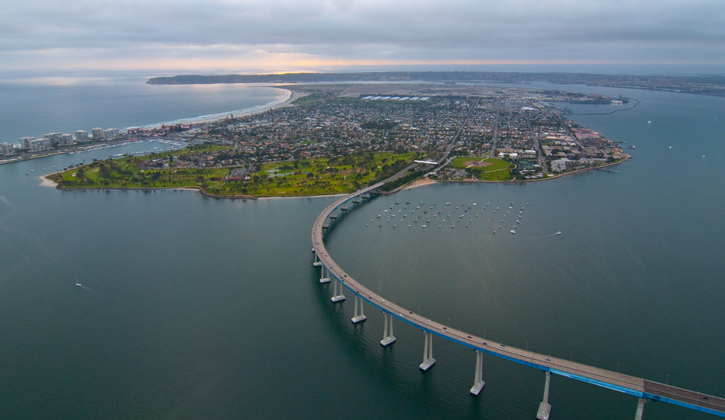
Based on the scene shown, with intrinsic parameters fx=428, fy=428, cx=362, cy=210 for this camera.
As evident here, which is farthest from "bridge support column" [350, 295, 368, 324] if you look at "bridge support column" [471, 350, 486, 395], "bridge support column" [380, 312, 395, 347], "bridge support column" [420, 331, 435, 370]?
"bridge support column" [471, 350, 486, 395]

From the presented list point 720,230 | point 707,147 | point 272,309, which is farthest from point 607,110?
point 272,309

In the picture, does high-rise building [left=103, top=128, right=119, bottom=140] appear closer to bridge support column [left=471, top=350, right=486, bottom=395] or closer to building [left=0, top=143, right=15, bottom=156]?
building [left=0, top=143, right=15, bottom=156]

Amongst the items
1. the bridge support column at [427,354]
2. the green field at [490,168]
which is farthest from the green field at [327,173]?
the bridge support column at [427,354]

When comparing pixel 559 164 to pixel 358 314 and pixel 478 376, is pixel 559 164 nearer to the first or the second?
pixel 358 314

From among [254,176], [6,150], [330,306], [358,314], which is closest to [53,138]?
[6,150]

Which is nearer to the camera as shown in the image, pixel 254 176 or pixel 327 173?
pixel 254 176
